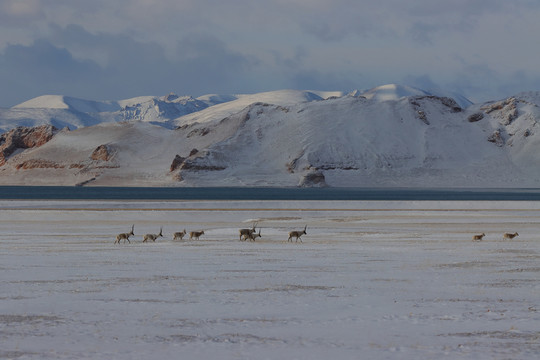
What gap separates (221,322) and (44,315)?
167 inches

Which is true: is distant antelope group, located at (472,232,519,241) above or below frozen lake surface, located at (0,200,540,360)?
above

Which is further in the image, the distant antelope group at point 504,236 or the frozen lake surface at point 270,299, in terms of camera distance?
the distant antelope group at point 504,236

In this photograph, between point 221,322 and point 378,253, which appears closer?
point 221,322

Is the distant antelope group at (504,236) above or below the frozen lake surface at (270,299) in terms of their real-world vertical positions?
above

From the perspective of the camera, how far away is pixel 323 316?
760 inches

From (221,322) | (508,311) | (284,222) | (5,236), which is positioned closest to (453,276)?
(508,311)

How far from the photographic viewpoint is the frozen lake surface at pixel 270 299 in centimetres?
1606

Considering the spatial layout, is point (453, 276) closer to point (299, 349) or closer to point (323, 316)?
point (323, 316)

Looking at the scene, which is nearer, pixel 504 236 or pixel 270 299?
pixel 270 299

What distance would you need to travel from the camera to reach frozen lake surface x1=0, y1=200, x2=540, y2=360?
52.7ft

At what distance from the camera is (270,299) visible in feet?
71.1

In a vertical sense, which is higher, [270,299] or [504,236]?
[504,236]

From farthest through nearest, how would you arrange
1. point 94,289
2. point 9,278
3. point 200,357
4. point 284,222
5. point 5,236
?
1. point 284,222
2. point 5,236
3. point 9,278
4. point 94,289
5. point 200,357

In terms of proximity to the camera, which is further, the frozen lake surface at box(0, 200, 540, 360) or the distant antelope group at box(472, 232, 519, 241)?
the distant antelope group at box(472, 232, 519, 241)
